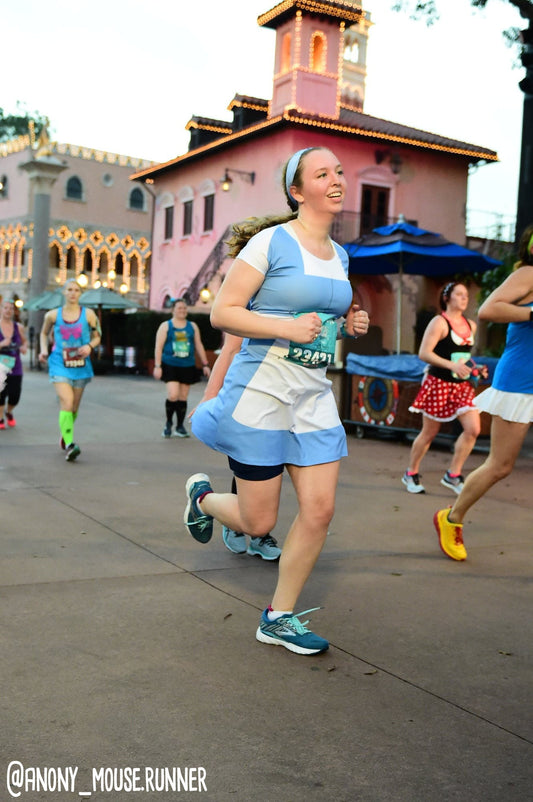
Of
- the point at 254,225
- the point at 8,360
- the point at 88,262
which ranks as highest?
the point at 88,262

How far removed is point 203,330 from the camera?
29.6 meters

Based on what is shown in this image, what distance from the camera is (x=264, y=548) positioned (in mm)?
5574

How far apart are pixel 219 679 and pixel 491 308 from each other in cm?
270

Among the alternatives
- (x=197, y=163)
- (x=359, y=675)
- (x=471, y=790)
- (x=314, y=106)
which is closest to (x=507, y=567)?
(x=359, y=675)

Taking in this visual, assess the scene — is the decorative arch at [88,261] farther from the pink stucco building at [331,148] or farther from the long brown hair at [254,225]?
the long brown hair at [254,225]

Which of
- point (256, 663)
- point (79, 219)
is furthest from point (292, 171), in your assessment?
point (79, 219)

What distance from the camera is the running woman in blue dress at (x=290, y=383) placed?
376 centimetres

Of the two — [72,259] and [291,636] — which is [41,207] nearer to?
[72,259]

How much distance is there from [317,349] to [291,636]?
1178 mm

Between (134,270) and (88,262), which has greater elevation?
(88,262)

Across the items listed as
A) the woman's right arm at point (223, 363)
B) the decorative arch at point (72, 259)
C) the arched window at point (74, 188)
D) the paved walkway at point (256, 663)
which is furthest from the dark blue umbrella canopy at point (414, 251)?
the decorative arch at point (72, 259)

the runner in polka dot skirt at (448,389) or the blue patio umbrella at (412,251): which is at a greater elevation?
the blue patio umbrella at (412,251)

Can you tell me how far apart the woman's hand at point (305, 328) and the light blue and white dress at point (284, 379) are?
0.63ft

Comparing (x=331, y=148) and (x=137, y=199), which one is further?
(x=137, y=199)
